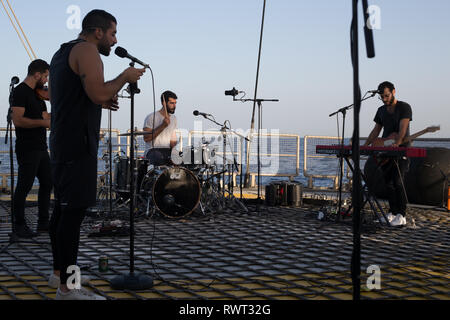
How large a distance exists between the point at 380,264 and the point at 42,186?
318 centimetres

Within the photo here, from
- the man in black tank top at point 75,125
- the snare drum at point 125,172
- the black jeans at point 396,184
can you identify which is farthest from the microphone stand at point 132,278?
the black jeans at point 396,184

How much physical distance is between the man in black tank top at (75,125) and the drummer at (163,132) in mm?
3351

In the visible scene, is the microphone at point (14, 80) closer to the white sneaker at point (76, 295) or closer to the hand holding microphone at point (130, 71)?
the hand holding microphone at point (130, 71)

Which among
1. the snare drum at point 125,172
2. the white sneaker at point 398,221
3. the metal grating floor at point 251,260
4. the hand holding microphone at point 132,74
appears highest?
the hand holding microphone at point 132,74

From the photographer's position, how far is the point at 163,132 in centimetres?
626

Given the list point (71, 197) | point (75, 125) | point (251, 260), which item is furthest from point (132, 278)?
point (251, 260)

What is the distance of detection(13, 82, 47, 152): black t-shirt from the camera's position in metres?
4.35

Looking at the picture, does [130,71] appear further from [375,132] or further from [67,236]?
[375,132]

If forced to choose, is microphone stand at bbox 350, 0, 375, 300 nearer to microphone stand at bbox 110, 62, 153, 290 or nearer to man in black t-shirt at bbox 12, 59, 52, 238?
microphone stand at bbox 110, 62, 153, 290

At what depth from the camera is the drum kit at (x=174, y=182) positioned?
6039mm

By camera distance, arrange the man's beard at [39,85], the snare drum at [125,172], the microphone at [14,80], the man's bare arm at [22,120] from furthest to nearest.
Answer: the snare drum at [125,172]
the man's beard at [39,85]
the man's bare arm at [22,120]
the microphone at [14,80]

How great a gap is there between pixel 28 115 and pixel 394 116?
3.94m
